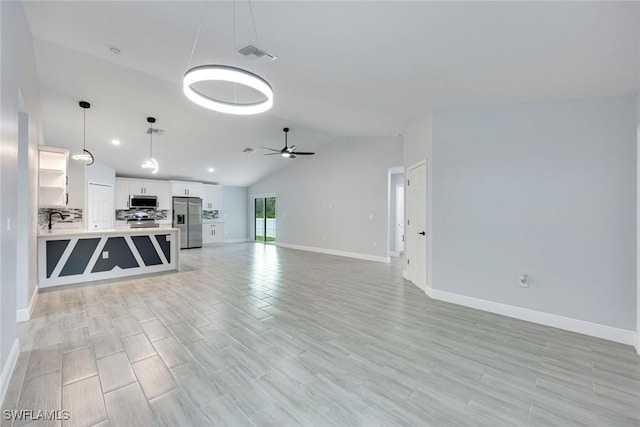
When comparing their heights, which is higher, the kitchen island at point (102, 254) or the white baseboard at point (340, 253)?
the kitchen island at point (102, 254)

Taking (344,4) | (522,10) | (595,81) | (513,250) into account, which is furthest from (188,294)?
(595,81)

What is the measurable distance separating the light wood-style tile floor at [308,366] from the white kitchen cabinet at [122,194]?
515 centimetres

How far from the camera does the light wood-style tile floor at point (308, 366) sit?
5.82 feet

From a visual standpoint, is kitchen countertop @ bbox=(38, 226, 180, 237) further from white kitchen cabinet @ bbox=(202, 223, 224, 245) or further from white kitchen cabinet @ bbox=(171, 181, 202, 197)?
white kitchen cabinet @ bbox=(202, 223, 224, 245)

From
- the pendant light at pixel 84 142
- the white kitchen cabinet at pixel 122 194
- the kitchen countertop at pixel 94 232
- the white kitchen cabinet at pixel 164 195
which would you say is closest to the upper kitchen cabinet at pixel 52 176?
the pendant light at pixel 84 142

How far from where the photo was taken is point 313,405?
1835 mm

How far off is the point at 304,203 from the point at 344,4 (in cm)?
717

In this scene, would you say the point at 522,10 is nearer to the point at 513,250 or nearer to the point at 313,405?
the point at 513,250

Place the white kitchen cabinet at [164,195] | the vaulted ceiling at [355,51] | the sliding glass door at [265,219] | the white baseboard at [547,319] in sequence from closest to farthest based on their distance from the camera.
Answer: the vaulted ceiling at [355,51], the white baseboard at [547,319], the white kitchen cabinet at [164,195], the sliding glass door at [265,219]

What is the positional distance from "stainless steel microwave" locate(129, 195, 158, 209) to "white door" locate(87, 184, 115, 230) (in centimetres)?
56

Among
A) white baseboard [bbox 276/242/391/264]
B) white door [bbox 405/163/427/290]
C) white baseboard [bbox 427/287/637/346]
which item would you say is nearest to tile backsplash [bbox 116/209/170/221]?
white baseboard [bbox 276/242/391/264]

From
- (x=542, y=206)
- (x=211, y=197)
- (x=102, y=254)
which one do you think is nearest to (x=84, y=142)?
(x=102, y=254)

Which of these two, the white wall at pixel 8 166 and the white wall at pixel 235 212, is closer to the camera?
the white wall at pixel 8 166

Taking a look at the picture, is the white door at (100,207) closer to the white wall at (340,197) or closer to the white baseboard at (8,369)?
the white wall at (340,197)
